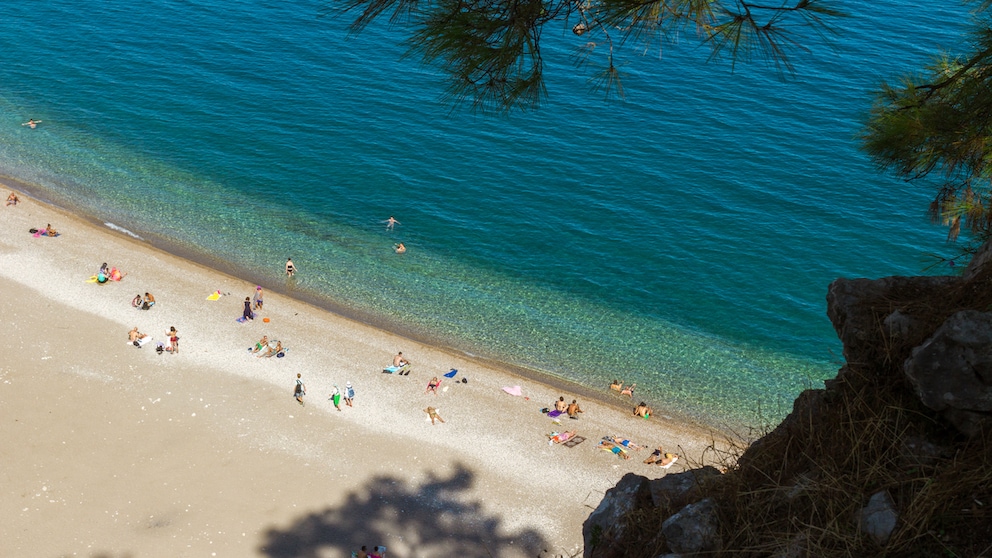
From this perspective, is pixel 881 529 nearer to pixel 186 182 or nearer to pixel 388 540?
pixel 388 540

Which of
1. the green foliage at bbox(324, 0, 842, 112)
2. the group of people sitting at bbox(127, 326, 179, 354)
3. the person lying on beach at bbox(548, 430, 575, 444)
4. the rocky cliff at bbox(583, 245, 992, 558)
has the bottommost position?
the person lying on beach at bbox(548, 430, 575, 444)

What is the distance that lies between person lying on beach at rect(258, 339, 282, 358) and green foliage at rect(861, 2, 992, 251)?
63.7ft

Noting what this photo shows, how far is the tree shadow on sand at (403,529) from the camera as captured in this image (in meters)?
20.3

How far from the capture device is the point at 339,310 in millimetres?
31234

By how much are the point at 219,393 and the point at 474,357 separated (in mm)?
8570

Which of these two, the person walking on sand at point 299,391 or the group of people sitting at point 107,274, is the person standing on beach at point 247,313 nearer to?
the person walking on sand at point 299,391

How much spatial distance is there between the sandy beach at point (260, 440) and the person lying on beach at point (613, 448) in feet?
1.04

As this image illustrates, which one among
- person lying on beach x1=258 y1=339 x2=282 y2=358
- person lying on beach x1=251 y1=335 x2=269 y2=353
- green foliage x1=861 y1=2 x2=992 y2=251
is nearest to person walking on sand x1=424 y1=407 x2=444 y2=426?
person lying on beach x1=258 y1=339 x2=282 y2=358

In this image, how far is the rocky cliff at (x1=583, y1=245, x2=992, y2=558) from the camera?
702 cm

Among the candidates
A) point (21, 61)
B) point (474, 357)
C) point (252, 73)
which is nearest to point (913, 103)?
point (474, 357)

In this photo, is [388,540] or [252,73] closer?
[388,540]

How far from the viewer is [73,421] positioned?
2330 centimetres

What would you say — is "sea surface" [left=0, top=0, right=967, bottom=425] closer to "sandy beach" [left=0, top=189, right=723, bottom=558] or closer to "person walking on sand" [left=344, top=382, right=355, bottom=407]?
"sandy beach" [left=0, top=189, right=723, bottom=558]

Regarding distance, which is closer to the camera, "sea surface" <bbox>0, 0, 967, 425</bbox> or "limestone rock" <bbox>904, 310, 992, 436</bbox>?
"limestone rock" <bbox>904, 310, 992, 436</bbox>
